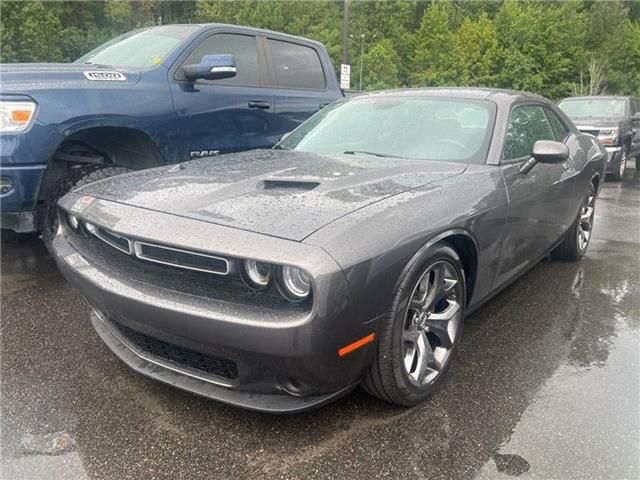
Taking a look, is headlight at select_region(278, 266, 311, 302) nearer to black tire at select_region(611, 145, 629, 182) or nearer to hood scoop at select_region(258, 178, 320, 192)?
hood scoop at select_region(258, 178, 320, 192)

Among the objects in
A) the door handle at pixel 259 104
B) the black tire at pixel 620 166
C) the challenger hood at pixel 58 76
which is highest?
the challenger hood at pixel 58 76

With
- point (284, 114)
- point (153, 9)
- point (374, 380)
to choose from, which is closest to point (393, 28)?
point (153, 9)

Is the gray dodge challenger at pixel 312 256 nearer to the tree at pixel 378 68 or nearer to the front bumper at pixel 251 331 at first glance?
the front bumper at pixel 251 331

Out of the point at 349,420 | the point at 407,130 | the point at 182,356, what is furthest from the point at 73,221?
the point at 407,130

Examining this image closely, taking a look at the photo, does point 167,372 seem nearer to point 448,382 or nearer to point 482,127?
point 448,382

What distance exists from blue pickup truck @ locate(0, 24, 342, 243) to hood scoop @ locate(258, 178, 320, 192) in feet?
6.08

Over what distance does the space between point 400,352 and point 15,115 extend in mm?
2869

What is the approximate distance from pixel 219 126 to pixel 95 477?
10.7 ft

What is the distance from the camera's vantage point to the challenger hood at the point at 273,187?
208cm

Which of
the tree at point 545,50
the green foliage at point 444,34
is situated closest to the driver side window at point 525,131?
the green foliage at point 444,34

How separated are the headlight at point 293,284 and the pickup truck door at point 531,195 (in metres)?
1.53

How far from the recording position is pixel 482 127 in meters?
3.24

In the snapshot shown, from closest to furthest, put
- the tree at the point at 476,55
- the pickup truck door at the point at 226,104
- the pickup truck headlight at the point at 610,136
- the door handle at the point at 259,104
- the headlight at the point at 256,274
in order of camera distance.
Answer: the headlight at the point at 256,274 → the pickup truck door at the point at 226,104 → the door handle at the point at 259,104 → the pickup truck headlight at the point at 610,136 → the tree at the point at 476,55

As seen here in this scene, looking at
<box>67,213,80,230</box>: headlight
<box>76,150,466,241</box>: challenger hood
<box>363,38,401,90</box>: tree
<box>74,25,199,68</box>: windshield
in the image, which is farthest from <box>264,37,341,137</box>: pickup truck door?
<box>363,38,401,90</box>: tree
